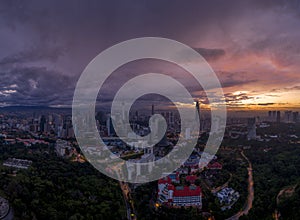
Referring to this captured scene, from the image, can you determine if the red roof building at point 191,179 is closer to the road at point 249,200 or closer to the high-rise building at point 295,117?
the road at point 249,200

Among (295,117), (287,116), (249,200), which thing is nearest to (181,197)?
(249,200)

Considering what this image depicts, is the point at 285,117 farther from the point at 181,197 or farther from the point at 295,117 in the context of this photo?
the point at 181,197

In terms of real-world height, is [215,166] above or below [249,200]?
above

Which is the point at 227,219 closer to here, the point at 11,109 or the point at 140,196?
the point at 140,196

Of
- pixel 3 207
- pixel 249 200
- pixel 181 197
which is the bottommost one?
pixel 249 200

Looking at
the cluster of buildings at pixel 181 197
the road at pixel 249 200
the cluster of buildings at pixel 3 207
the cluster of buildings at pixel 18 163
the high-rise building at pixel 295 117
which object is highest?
the high-rise building at pixel 295 117

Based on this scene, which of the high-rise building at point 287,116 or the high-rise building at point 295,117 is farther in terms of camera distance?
the high-rise building at point 287,116

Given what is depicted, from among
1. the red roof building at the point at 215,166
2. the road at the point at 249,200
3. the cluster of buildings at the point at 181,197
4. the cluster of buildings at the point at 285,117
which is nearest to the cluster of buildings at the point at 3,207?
the cluster of buildings at the point at 181,197

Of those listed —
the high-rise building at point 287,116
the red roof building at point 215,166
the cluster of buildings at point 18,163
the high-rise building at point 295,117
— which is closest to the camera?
the cluster of buildings at point 18,163

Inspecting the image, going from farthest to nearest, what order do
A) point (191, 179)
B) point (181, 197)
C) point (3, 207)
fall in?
point (191, 179) → point (181, 197) → point (3, 207)

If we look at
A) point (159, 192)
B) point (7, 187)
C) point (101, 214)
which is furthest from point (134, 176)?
point (7, 187)

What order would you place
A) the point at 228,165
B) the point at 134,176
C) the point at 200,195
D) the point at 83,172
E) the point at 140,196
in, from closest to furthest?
the point at 200,195
the point at 140,196
the point at 83,172
the point at 134,176
the point at 228,165
